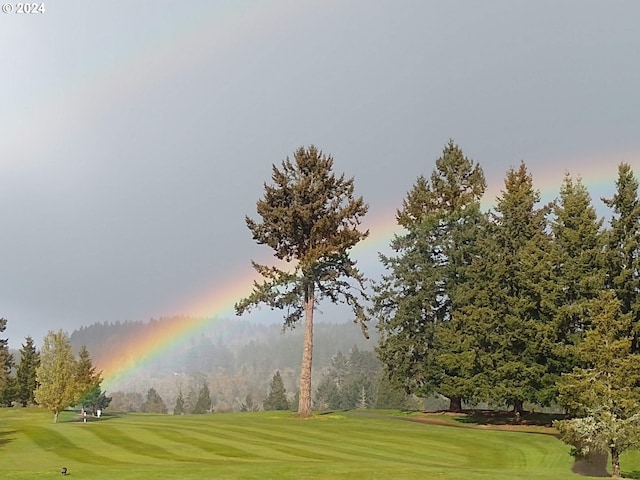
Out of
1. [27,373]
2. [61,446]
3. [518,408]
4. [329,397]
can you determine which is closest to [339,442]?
[61,446]

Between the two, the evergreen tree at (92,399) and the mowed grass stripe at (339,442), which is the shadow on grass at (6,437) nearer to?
the mowed grass stripe at (339,442)

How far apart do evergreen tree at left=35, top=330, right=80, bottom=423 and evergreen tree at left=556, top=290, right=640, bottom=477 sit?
37255 millimetres

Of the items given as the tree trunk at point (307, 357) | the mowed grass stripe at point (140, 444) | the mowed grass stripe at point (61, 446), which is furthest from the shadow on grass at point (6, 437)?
the tree trunk at point (307, 357)

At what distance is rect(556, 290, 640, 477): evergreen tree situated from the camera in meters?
23.3

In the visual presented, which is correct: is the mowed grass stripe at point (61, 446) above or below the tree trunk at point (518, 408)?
below

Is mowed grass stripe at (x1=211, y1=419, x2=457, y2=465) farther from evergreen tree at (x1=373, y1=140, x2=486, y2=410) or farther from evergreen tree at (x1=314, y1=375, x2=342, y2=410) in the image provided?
evergreen tree at (x1=314, y1=375, x2=342, y2=410)

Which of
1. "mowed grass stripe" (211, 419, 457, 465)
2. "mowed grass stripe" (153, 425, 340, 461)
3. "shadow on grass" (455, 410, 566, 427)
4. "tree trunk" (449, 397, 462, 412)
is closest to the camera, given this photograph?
"mowed grass stripe" (153, 425, 340, 461)

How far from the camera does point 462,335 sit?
148ft

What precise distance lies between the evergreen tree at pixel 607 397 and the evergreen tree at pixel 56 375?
3726 cm

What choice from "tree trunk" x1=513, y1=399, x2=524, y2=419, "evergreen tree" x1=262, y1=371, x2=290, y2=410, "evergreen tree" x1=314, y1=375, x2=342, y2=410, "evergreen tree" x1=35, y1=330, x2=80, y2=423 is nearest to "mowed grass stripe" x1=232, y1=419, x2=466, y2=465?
"tree trunk" x1=513, y1=399, x2=524, y2=419

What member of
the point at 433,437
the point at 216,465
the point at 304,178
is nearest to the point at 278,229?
the point at 304,178

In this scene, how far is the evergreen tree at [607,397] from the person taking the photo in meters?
23.3

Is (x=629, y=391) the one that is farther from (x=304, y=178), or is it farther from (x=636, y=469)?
(x=304, y=178)

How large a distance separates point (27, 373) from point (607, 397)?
80702 millimetres
